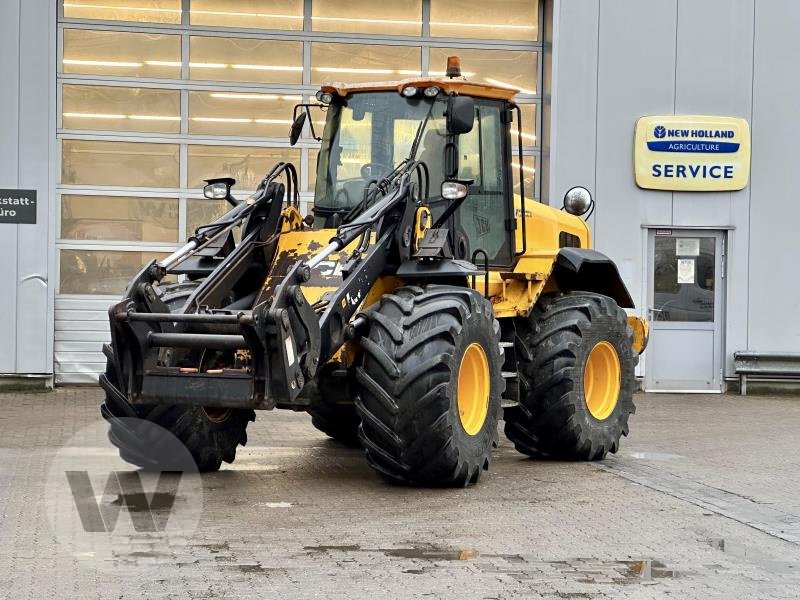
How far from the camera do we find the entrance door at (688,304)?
18.5m

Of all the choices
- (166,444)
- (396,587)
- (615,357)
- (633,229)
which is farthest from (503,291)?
(633,229)

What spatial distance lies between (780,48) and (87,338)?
Result: 9742mm

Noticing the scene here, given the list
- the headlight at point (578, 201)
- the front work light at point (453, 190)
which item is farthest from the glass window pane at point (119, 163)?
the front work light at point (453, 190)

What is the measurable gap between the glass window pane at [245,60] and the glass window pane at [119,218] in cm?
175

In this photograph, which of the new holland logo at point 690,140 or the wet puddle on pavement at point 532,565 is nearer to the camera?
the wet puddle on pavement at point 532,565

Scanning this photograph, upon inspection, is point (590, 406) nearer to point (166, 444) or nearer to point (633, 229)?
point (166, 444)

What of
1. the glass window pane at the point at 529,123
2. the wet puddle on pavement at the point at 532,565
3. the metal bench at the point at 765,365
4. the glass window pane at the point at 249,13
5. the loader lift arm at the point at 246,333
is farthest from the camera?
the glass window pane at the point at 529,123

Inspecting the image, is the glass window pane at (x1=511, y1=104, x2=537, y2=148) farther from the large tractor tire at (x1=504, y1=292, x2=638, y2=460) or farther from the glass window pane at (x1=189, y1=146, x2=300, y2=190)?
the large tractor tire at (x1=504, y1=292, x2=638, y2=460)

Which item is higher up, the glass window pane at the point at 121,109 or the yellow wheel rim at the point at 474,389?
the glass window pane at the point at 121,109

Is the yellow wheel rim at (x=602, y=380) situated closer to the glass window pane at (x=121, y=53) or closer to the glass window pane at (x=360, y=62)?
the glass window pane at (x=360, y=62)

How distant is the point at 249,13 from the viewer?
1803cm

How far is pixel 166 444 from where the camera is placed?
32.8 ft

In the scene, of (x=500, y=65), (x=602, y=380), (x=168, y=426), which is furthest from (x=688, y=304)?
(x=168, y=426)

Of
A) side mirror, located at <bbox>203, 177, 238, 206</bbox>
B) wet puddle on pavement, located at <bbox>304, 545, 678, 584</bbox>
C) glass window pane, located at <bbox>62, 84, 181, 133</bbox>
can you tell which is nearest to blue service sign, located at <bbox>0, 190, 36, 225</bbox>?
glass window pane, located at <bbox>62, 84, 181, 133</bbox>
